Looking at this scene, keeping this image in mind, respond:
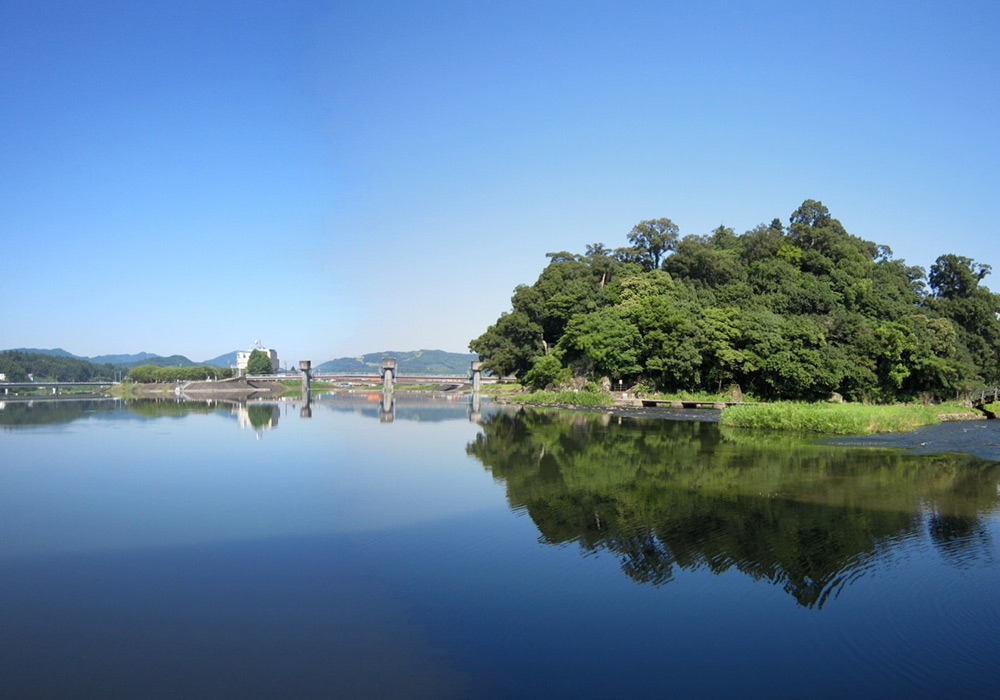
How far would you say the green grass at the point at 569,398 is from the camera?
52.2m

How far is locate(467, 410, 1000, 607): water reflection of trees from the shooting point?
39.0 feet

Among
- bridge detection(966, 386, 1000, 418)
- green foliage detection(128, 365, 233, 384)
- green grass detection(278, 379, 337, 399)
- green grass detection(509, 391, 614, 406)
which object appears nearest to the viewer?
bridge detection(966, 386, 1000, 418)

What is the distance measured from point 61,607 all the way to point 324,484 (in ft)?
31.7

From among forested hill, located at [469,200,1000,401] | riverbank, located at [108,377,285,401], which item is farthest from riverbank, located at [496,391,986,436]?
riverbank, located at [108,377,285,401]

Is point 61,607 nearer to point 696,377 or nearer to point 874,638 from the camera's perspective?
point 874,638

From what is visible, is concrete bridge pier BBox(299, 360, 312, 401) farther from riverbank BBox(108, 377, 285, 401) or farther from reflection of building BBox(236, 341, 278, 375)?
reflection of building BBox(236, 341, 278, 375)

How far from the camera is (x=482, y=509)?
15656 millimetres

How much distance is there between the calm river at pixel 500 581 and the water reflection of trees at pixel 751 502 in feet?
0.30

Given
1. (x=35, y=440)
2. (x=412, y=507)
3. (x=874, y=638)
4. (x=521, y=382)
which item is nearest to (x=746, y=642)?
(x=874, y=638)

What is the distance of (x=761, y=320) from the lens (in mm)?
47188

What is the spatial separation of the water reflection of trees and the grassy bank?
410 centimetres

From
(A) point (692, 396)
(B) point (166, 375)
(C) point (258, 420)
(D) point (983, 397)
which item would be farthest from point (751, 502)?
(B) point (166, 375)

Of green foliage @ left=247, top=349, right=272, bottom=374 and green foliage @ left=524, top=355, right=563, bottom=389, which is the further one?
green foliage @ left=247, top=349, right=272, bottom=374

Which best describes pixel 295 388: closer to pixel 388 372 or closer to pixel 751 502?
pixel 388 372
